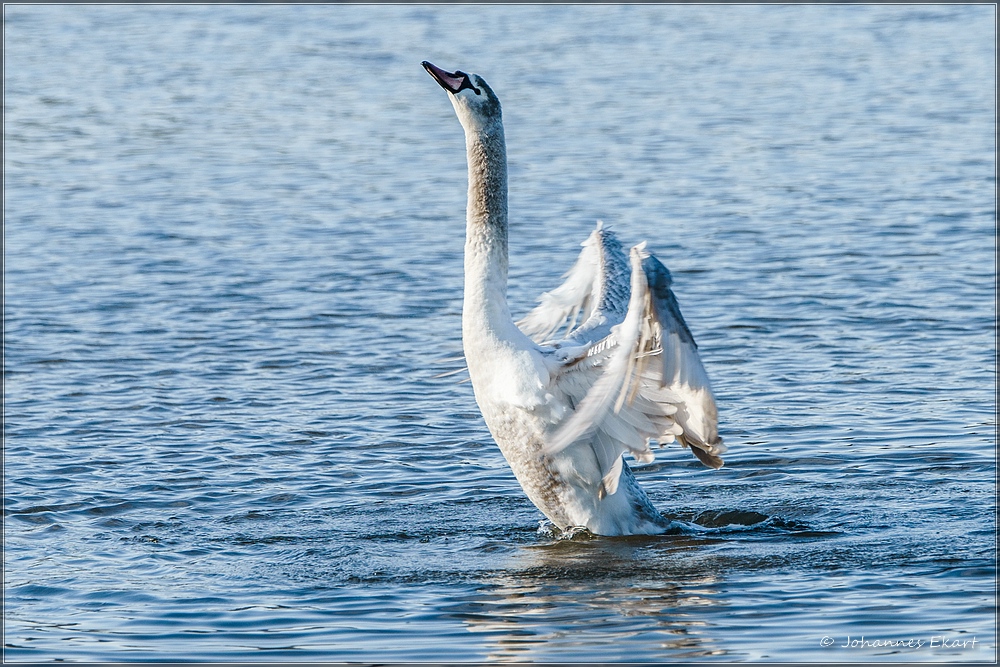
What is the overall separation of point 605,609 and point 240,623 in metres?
1.76

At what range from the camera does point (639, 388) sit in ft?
25.3

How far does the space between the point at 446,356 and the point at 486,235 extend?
4.70 m

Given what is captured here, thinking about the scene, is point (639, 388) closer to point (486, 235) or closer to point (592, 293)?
point (486, 235)

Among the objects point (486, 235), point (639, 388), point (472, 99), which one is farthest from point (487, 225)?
point (639, 388)

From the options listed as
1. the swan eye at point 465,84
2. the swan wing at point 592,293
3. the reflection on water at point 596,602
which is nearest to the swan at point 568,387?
the swan eye at point 465,84

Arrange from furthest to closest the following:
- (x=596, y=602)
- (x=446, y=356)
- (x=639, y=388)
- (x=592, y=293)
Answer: (x=446, y=356)
(x=592, y=293)
(x=639, y=388)
(x=596, y=602)

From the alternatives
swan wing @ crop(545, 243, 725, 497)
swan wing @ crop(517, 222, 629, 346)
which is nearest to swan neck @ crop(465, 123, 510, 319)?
swan wing @ crop(545, 243, 725, 497)

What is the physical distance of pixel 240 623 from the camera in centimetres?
709

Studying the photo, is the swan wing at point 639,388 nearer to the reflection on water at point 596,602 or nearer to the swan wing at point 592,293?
the reflection on water at point 596,602

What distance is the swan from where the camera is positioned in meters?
7.22

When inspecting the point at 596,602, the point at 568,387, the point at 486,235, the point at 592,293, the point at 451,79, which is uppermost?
the point at 451,79

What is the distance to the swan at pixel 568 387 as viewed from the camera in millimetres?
7219

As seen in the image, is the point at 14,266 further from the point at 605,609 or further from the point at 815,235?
the point at 605,609

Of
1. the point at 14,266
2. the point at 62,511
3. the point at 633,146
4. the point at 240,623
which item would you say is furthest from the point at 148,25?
the point at 240,623
